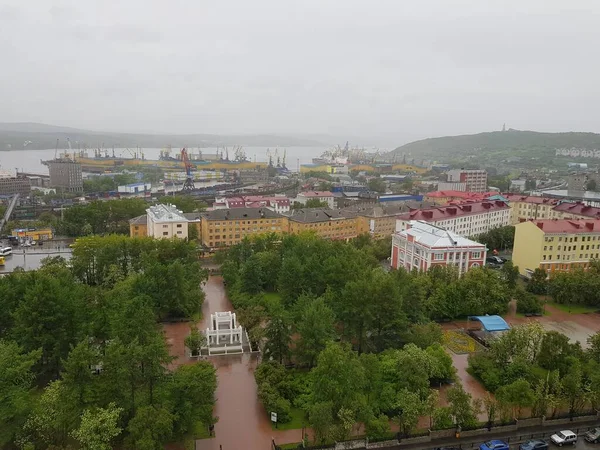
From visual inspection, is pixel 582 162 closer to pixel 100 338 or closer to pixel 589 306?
pixel 589 306

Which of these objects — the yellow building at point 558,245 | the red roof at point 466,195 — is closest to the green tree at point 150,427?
the yellow building at point 558,245

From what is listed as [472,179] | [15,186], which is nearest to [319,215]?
[472,179]

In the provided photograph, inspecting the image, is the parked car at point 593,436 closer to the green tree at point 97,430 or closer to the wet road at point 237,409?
the wet road at point 237,409

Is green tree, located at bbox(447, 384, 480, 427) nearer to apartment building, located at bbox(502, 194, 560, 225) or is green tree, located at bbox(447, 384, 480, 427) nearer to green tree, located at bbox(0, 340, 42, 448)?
green tree, located at bbox(0, 340, 42, 448)

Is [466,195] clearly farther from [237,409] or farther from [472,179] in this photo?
[237,409]

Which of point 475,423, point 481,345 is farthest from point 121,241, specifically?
point 475,423
